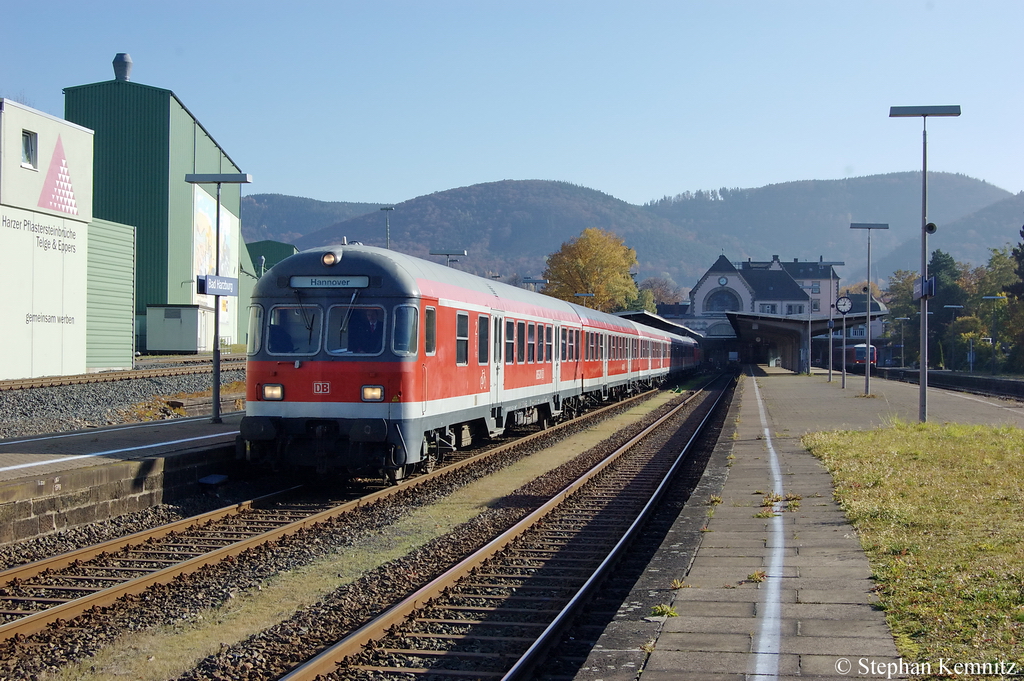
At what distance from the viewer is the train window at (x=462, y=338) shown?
13.7 meters

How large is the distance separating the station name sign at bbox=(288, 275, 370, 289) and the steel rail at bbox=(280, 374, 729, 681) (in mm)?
3642

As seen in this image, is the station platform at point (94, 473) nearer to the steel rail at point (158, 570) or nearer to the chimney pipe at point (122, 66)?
the steel rail at point (158, 570)

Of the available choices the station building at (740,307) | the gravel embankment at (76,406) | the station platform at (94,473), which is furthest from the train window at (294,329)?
the station building at (740,307)

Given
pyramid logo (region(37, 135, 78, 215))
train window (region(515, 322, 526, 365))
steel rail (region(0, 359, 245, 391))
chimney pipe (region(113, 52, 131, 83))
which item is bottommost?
steel rail (region(0, 359, 245, 391))

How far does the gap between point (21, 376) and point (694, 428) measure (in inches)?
718

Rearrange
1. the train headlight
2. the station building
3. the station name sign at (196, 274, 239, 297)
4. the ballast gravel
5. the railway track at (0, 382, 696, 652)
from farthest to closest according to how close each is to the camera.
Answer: the station building
the station name sign at (196, 274, 239, 297)
the train headlight
the railway track at (0, 382, 696, 652)
the ballast gravel

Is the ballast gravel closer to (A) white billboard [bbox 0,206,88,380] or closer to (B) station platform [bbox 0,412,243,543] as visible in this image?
(B) station platform [bbox 0,412,243,543]

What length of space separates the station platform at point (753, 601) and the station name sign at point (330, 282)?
4895 millimetres

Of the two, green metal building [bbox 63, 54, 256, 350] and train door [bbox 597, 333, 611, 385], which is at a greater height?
green metal building [bbox 63, 54, 256, 350]

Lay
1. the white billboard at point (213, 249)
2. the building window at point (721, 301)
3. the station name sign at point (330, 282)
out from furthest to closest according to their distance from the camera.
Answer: the building window at point (721, 301)
the white billboard at point (213, 249)
the station name sign at point (330, 282)

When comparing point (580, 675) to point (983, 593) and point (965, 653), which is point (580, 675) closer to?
point (965, 653)

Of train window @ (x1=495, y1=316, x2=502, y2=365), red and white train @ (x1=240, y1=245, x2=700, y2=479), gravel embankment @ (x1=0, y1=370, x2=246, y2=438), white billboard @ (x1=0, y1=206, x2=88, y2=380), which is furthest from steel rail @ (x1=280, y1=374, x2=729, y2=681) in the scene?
white billboard @ (x1=0, y1=206, x2=88, y2=380)

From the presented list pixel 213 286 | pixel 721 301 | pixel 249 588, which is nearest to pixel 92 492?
pixel 249 588

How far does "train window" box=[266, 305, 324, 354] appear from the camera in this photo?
11.8 metres
